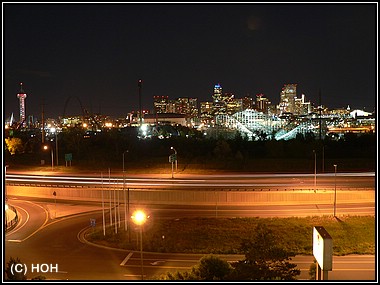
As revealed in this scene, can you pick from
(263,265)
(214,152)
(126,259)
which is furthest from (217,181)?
(263,265)

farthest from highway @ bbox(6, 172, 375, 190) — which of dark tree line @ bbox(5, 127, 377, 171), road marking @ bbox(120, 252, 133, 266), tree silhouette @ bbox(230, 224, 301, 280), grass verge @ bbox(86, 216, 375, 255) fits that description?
tree silhouette @ bbox(230, 224, 301, 280)

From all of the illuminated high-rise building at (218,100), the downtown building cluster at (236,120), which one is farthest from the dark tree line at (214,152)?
the illuminated high-rise building at (218,100)

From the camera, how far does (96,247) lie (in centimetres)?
967

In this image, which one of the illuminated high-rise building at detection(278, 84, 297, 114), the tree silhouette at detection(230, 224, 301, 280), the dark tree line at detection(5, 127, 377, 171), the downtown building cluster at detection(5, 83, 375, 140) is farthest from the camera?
the illuminated high-rise building at detection(278, 84, 297, 114)

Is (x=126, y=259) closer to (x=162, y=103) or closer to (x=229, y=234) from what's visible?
(x=229, y=234)

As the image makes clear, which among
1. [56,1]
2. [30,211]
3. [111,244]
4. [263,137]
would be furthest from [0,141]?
[263,137]

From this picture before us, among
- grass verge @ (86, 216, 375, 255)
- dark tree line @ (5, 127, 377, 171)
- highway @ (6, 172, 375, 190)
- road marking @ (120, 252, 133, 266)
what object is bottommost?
road marking @ (120, 252, 133, 266)

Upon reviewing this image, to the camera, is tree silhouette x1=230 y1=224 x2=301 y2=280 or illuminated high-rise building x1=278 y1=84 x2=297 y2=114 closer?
tree silhouette x1=230 y1=224 x2=301 y2=280

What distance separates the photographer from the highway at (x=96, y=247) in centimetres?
815

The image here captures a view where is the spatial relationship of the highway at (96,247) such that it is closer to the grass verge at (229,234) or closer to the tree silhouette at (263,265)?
the grass verge at (229,234)

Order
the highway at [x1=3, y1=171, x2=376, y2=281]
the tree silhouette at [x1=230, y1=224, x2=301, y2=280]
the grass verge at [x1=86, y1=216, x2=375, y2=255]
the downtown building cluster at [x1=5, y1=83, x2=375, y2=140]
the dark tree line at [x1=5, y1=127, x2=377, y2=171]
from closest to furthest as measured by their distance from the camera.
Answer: the tree silhouette at [x1=230, y1=224, x2=301, y2=280] → the highway at [x1=3, y1=171, x2=376, y2=281] → the grass verge at [x1=86, y1=216, x2=375, y2=255] → the dark tree line at [x1=5, y1=127, x2=377, y2=171] → the downtown building cluster at [x1=5, y1=83, x2=375, y2=140]

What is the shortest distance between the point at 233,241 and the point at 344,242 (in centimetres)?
269

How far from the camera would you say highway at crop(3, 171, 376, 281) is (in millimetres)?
8148

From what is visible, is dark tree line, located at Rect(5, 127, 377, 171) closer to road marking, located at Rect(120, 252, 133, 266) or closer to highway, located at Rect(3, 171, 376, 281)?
highway, located at Rect(3, 171, 376, 281)
